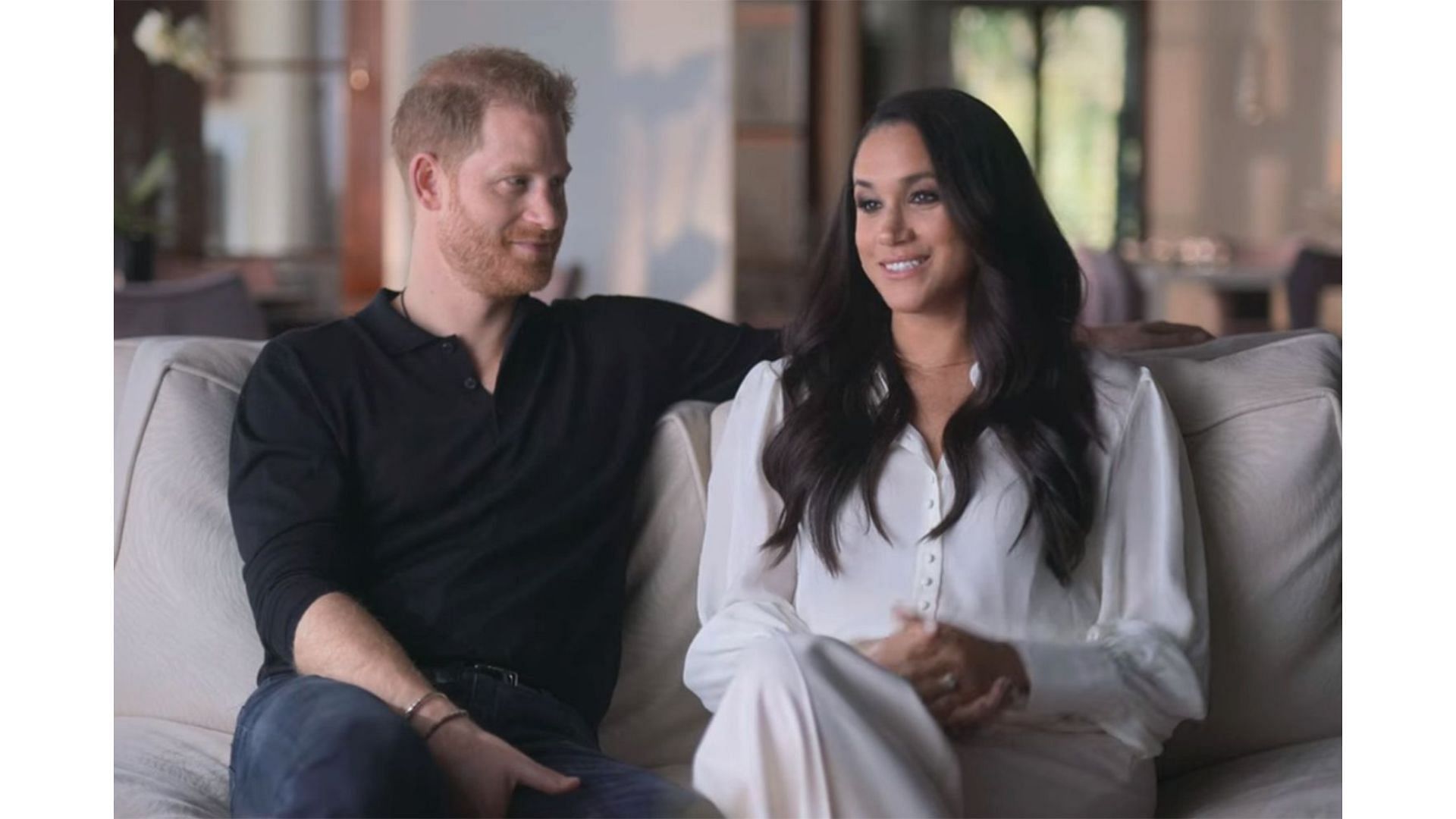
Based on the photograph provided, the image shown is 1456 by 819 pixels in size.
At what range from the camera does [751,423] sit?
152 centimetres

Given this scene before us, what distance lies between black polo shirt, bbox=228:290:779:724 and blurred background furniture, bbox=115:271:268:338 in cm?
137

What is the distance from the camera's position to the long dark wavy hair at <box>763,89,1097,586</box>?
1.40 metres

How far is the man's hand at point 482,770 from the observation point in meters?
1.37

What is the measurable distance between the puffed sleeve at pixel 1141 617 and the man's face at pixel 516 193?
50 centimetres

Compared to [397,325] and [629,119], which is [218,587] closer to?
[397,325]

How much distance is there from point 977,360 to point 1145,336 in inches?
14.0

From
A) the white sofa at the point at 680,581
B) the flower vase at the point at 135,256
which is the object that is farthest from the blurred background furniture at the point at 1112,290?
the white sofa at the point at 680,581

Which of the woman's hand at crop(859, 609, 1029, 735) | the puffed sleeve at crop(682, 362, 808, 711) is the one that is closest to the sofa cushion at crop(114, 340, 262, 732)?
the puffed sleeve at crop(682, 362, 808, 711)

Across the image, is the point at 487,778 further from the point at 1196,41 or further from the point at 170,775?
the point at 1196,41

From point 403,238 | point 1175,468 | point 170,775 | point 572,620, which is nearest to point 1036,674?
point 1175,468

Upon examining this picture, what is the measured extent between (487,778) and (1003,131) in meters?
0.64

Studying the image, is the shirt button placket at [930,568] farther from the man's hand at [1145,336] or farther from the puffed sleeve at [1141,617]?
the man's hand at [1145,336]

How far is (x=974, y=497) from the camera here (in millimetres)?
1416

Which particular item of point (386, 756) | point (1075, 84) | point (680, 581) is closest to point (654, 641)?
point (680, 581)
